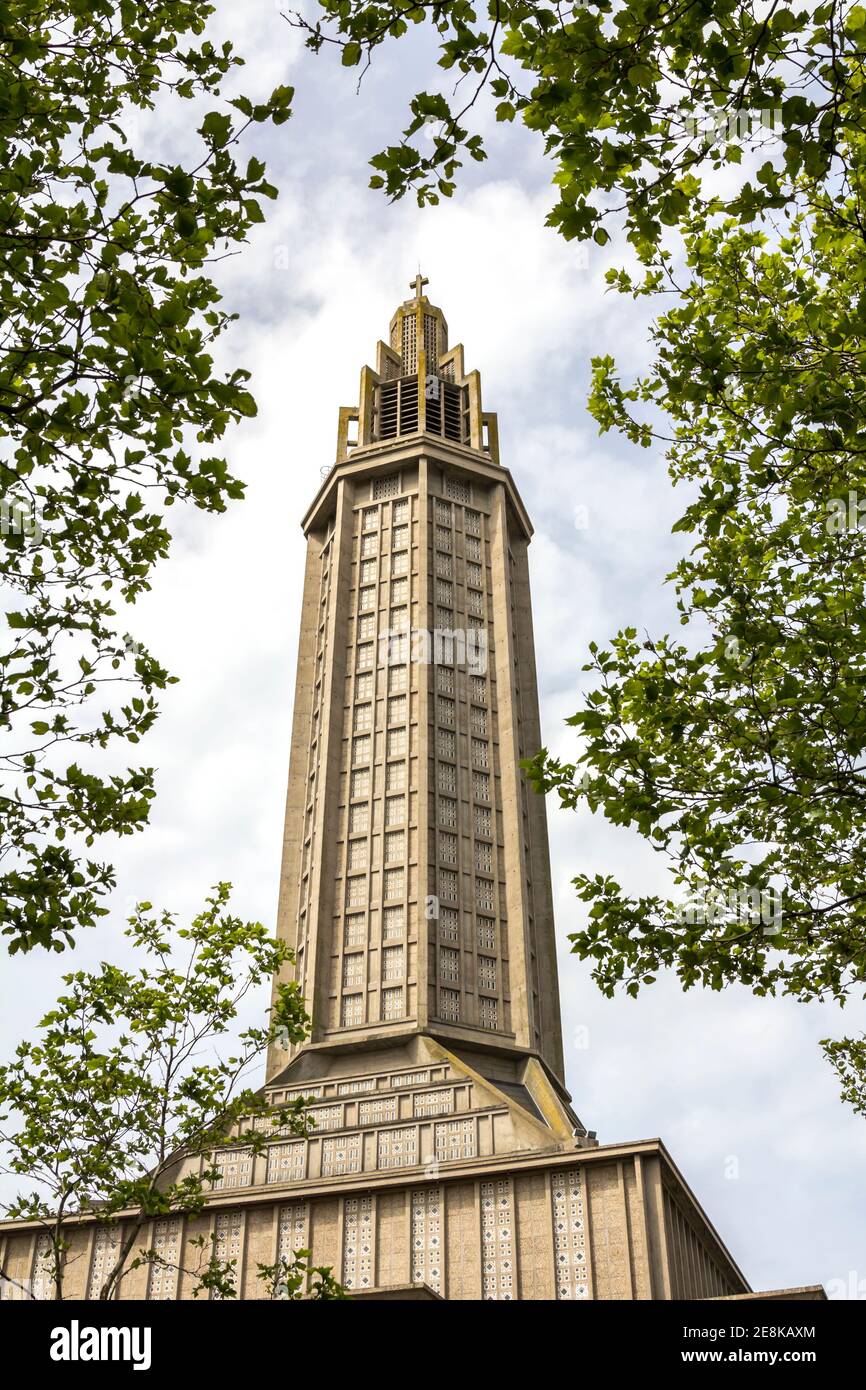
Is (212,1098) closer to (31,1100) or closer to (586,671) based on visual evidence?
(31,1100)

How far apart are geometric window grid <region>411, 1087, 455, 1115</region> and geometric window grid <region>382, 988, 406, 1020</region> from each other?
16.4 ft

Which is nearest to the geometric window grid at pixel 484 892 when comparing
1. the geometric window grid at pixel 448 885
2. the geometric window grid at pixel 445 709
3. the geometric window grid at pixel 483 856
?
the geometric window grid at pixel 483 856

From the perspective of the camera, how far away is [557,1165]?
37969 mm

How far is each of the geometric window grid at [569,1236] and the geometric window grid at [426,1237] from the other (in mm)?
3665

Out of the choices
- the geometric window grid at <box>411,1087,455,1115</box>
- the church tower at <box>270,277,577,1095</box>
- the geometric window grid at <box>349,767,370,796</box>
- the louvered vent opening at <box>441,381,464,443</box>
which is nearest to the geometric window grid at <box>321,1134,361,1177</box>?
the geometric window grid at <box>411,1087,455,1115</box>

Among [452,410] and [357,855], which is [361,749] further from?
[452,410]

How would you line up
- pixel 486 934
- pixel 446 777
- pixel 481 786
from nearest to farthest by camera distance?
1. pixel 486 934
2. pixel 446 777
3. pixel 481 786

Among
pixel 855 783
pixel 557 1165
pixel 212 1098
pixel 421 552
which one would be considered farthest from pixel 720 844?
pixel 421 552

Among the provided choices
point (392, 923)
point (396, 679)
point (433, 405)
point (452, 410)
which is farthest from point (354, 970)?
point (452, 410)

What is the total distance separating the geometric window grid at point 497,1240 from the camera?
121 feet

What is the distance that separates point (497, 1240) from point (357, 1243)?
Result: 449cm

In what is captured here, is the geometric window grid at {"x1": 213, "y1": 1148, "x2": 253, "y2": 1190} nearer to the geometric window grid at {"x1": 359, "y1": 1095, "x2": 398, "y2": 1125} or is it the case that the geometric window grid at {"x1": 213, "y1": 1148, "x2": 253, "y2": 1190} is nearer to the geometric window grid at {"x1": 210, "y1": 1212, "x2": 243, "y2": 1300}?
the geometric window grid at {"x1": 210, "y1": 1212, "x2": 243, "y2": 1300}

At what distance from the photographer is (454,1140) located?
41375mm

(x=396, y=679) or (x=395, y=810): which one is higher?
(x=396, y=679)
